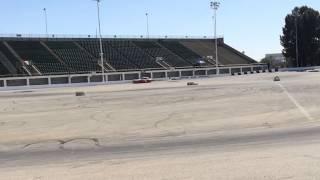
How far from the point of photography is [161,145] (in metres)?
15.3

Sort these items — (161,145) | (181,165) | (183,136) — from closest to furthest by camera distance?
(181,165)
(161,145)
(183,136)

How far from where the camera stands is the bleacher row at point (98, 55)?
95675mm

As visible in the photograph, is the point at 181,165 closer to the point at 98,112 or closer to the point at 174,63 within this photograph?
the point at 98,112

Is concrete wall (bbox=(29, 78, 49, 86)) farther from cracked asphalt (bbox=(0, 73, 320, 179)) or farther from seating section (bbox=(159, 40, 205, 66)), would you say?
cracked asphalt (bbox=(0, 73, 320, 179))

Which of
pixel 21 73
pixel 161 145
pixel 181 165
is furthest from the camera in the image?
pixel 21 73

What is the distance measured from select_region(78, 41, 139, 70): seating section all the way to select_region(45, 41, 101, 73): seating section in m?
2.73

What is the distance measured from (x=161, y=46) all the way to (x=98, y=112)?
96.4 metres

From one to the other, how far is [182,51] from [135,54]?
13119mm

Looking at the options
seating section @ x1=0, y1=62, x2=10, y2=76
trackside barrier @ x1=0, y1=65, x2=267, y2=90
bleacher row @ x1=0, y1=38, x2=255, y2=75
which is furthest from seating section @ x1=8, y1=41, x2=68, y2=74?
trackside barrier @ x1=0, y1=65, x2=267, y2=90

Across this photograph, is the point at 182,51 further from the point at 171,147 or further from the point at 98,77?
the point at 171,147

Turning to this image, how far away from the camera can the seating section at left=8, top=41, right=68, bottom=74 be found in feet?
313

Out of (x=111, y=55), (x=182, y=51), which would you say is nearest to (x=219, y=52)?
(x=182, y=51)

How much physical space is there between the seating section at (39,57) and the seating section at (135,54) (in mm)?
16081

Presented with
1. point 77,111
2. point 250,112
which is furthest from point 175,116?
point 77,111
